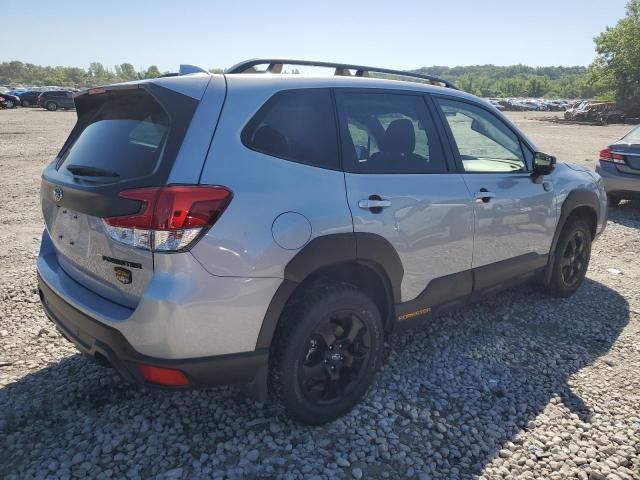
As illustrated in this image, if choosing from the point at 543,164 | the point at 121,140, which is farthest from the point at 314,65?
the point at 543,164

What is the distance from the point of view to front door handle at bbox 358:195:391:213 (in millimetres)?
2580

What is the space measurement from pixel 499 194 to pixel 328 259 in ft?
5.27

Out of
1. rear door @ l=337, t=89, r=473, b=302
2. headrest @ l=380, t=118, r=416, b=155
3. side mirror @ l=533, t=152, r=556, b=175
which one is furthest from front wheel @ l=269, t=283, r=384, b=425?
side mirror @ l=533, t=152, r=556, b=175

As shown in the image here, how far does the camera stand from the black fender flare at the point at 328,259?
2283 mm

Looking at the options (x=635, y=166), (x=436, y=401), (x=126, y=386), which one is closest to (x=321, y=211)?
(x=436, y=401)

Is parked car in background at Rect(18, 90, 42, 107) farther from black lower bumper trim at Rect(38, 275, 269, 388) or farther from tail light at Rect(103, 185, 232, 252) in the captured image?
tail light at Rect(103, 185, 232, 252)

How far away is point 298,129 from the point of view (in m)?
2.48

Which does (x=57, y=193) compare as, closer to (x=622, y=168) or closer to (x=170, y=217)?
(x=170, y=217)

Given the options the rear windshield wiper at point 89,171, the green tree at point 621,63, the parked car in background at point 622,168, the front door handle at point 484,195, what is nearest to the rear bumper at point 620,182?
the parked car in background at point 622,168

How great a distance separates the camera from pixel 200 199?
205 cm

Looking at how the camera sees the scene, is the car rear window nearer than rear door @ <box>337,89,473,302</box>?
No

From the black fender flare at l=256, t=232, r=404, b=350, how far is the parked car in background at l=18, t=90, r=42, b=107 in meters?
43.1

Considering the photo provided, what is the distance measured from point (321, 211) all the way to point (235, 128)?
560 millimetres

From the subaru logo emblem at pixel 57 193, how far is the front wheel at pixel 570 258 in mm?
3814
